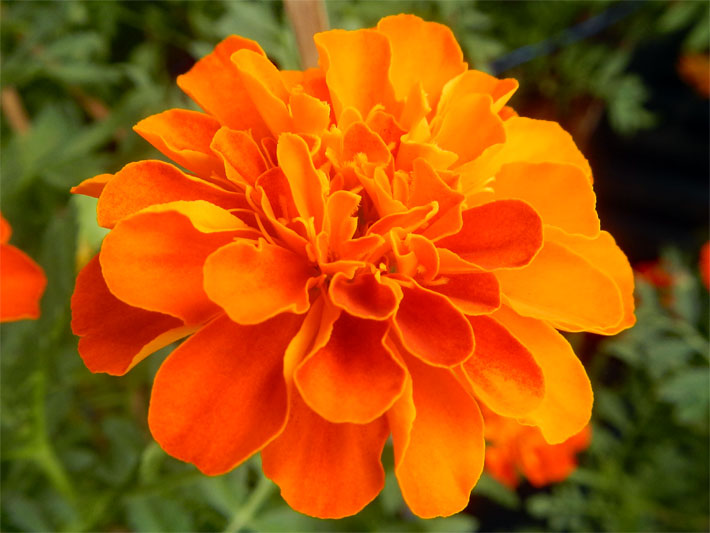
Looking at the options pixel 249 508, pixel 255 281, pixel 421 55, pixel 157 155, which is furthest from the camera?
pixel 157 155

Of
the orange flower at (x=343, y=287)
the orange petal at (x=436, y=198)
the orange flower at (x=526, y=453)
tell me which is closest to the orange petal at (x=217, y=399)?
the orange flower at (x=343, y=287)

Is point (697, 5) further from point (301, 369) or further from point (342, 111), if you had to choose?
point (301, 369)

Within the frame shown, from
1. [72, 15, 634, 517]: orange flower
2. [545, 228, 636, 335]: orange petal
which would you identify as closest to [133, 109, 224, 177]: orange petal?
[72, 15, 634, 517]: orange flower

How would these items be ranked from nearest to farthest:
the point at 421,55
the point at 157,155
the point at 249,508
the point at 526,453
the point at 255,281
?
1. the point at 255,281
2. the point at 421,55
3. the point at 249,508
4. the point at 157,155
5. the point at 526,453

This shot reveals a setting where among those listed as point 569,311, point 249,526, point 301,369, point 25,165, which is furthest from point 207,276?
point 25,165

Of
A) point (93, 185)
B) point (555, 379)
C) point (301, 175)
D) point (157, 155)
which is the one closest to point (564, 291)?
point (555, 379)

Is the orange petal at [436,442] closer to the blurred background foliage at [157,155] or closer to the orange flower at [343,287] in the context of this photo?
the orange flower at [343,287]

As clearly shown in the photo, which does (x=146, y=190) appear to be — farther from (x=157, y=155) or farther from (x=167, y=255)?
(x=157, y=155)
